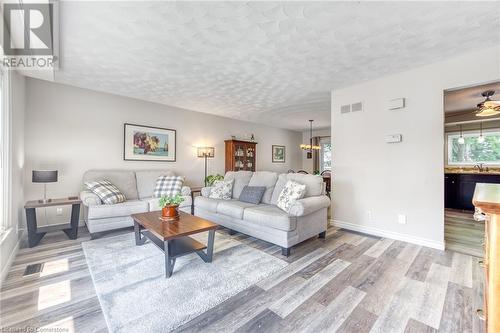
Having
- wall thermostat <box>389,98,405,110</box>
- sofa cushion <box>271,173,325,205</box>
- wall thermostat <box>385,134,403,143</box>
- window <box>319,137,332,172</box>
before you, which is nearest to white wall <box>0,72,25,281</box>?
sofa cushion <box>271,173,325,205</box>

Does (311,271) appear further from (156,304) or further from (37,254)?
(37,254)

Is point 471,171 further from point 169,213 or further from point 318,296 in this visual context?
point 169,213

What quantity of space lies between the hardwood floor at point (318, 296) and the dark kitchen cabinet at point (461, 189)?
3.28 m

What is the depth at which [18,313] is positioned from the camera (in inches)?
63.1

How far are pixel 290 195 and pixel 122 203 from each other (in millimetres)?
2673

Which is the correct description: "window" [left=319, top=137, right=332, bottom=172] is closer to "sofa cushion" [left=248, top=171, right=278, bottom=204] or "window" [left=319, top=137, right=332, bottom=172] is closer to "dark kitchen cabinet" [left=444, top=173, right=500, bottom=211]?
"dark kitchen cabinet" [left=444, top=173, right=500, bottom=211]

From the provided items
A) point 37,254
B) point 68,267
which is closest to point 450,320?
point 68,267

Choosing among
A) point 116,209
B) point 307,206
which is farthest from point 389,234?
point 116,209

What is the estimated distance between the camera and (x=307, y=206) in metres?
2.73

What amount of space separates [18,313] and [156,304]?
99 centimetres

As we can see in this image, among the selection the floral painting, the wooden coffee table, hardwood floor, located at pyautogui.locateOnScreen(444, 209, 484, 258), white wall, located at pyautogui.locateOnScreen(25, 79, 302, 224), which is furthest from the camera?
the floral painting

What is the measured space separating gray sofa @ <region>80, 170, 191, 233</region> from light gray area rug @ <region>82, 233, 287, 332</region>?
13.9 inches

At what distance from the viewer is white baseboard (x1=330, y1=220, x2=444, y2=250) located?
2.90m

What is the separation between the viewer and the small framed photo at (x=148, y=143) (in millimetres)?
4375
